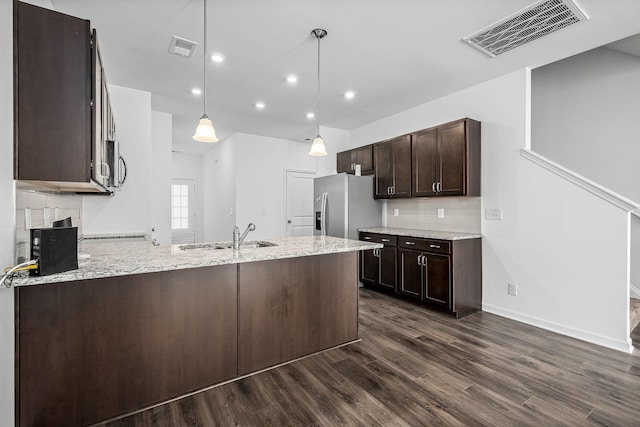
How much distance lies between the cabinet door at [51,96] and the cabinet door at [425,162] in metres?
3.42

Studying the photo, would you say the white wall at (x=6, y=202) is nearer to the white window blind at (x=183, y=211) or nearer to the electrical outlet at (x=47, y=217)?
the electrical outlet at (x=47, y=217)

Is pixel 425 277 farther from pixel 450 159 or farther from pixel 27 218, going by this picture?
pixel 27 218

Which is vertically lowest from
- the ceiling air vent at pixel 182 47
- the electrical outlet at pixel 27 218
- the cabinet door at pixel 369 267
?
the cabinet door at pixel 369 267

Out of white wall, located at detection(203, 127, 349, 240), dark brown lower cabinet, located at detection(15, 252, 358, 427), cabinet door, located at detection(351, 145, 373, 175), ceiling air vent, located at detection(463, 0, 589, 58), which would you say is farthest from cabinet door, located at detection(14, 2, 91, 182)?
white wall, located at detection(203, 127, 349, 240)

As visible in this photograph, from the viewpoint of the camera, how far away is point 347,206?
446 centimetres

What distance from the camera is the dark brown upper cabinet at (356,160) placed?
15.7ft

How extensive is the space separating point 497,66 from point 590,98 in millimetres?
1565

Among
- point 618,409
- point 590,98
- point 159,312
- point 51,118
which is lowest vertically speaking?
point 618,409

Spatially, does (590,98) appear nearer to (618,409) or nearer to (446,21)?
(446,21)

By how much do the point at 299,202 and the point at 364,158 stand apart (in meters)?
2.25

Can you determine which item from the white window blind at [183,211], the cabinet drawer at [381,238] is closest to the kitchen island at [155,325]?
the cabinet drawer at [381,238]

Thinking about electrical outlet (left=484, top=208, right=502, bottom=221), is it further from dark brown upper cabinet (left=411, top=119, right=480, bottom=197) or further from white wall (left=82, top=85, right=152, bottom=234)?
white wall (left=82, top=85, right=152, bottom=234)

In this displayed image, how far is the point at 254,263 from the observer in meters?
2.15

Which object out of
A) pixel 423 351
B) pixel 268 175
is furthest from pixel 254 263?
pixel 268 175
